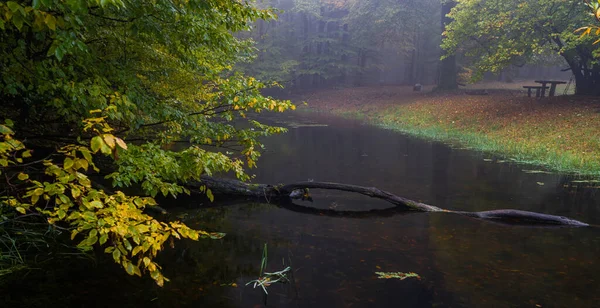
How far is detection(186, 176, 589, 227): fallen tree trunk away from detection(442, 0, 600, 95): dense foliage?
13173 mm

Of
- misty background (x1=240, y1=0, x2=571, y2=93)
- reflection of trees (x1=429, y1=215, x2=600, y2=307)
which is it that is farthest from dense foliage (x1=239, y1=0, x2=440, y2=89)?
reflection of trees (x1=429, y1=215, x2=600, y2=307)

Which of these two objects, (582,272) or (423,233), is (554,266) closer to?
(582,272)

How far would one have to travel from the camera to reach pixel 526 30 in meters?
22.2

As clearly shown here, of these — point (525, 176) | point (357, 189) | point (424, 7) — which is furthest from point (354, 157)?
point (424, 7)

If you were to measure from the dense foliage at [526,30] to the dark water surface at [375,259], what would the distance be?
1120 centimetres

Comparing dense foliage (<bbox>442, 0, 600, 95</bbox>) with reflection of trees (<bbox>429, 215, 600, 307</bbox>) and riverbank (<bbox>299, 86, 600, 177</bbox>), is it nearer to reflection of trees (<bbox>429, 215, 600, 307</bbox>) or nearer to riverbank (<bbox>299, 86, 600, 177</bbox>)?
riverbank (<bbox>299, 86, 600, 177</bbox>)

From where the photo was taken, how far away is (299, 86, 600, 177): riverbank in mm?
16594

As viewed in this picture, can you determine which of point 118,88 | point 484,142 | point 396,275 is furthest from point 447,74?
point 118,88

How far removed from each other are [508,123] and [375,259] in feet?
57.9

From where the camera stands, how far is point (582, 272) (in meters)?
6.98

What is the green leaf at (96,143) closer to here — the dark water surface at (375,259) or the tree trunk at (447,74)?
the dark water surface at (375,259)

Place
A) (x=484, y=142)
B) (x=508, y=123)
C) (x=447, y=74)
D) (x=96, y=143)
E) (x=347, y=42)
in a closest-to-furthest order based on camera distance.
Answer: (x=96, y=143) → (x=484, y=142) → (x=508, y=123) → (x=447, y=74) → (x=347, y=42)

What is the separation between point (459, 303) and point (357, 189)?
4635 mm

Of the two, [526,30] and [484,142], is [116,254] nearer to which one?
[484,142]
